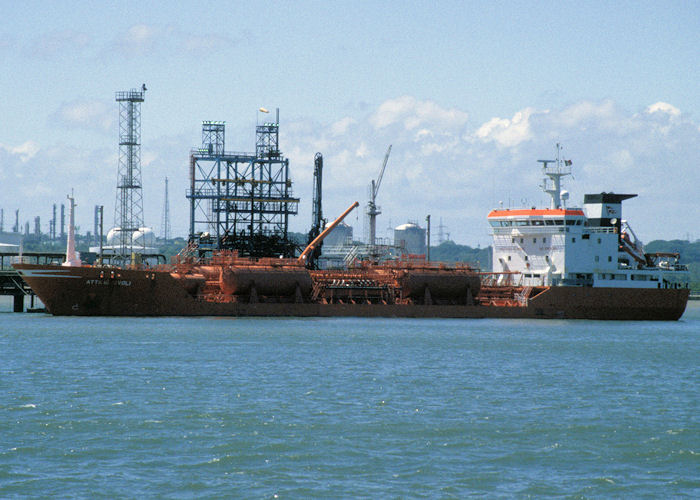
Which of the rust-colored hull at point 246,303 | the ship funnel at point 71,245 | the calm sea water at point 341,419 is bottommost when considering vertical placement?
the calm sea water at point 341,419

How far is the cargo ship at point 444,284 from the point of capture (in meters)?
56.6

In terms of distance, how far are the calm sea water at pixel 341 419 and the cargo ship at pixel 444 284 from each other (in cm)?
1314

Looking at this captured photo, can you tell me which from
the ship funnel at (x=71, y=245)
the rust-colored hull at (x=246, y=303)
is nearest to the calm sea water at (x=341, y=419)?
the rust-colored hull at (x=246, y=303)

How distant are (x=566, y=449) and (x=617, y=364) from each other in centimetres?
1713

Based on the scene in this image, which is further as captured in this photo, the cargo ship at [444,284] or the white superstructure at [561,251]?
the white superstructure at [561,251]

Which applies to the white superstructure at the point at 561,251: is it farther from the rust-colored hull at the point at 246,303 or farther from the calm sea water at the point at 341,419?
the calm sea water at the point at 341,419

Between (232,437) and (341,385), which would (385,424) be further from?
(341,385)

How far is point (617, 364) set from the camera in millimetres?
36875

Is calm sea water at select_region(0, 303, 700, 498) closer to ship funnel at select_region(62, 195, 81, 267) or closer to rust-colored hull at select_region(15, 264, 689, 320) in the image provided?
rust-colored hull at select_region(15, 264, 689, 320)

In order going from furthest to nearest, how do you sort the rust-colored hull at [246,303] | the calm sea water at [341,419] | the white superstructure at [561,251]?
the white superstructure at [561,251] → the rust-colored hull at [246,303] → the calm sea water at [341,419]

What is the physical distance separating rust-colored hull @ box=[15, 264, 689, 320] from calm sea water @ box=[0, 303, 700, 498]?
11.9m

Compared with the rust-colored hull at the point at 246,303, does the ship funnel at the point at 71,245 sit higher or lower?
higher

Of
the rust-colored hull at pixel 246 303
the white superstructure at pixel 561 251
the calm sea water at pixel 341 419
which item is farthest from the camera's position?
the white superstructure at pixel 561 251

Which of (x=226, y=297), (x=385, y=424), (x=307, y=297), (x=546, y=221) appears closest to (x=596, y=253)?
(x=546, y=221)
